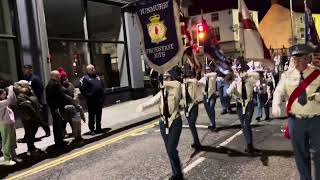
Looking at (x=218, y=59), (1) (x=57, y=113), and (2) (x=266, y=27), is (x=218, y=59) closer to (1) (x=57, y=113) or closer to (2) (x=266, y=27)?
(2) (x=266, y=27)

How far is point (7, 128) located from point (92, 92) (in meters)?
3.03

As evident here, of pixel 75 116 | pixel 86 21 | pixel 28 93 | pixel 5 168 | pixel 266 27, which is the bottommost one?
pixel 5 168

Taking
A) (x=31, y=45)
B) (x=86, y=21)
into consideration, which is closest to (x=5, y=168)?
(x=31, y=45)

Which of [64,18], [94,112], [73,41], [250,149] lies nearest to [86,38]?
[73,41]

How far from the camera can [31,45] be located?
1441cm

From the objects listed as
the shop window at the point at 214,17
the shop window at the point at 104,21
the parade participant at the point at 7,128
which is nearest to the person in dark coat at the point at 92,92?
the parade participant at the point at 7,128

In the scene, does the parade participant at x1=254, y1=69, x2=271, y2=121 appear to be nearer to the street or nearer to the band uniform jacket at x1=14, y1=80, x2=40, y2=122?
the street

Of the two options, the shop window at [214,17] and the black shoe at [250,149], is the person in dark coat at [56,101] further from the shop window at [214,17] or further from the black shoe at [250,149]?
the shop window at [214,17]

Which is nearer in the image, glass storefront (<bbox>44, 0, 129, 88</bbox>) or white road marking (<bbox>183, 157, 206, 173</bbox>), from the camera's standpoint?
white road marking (<bbox>183, 157, 206, 173</bbox>)

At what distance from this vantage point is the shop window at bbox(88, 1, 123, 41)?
61.1ft

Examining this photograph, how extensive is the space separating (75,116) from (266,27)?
513cm

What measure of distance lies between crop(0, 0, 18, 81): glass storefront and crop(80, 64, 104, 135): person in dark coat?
11.4ft

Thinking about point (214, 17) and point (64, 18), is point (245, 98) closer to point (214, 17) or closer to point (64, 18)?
point (64, 18)

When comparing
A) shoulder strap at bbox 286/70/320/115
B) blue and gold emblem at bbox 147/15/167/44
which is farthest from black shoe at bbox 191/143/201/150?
shoulder strap at bbox 286/70/320/115
